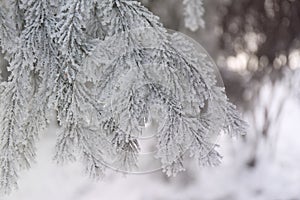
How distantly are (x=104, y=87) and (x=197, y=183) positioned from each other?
3.72 m

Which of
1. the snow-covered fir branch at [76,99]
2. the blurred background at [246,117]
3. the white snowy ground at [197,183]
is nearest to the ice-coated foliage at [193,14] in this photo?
the snow-covered fir branch at [76,99]

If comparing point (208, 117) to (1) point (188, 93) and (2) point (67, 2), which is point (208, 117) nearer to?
(1) point (188, 93)

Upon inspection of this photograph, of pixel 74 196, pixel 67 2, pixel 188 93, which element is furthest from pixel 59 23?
pixel 74 196

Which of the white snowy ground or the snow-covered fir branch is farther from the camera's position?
the white snowy ground

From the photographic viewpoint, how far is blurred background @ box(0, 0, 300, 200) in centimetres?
504

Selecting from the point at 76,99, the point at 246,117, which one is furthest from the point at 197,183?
the point at 76,99

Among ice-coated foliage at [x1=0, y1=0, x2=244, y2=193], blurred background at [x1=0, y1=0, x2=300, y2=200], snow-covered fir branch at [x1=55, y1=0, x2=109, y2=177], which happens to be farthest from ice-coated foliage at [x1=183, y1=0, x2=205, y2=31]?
blurred background at [x1=0, y1=0, x2=300, y2=200]

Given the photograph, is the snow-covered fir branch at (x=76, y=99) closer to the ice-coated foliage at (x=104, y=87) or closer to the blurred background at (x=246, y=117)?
the ice-coated foliage at (x=104, y=87)

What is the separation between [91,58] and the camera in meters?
1.70

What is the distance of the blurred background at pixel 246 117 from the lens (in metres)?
5.04

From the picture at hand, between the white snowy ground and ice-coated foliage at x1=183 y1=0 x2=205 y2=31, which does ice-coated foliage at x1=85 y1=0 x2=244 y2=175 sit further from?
the white snowy ground

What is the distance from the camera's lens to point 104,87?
170 cm

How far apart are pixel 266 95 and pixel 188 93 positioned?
439 centimetres

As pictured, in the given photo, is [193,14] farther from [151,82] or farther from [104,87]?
[104,87]
